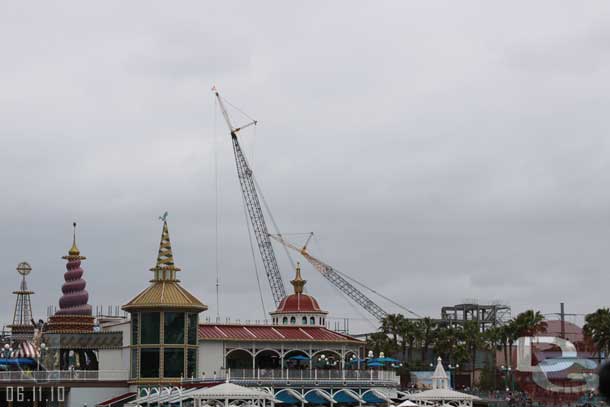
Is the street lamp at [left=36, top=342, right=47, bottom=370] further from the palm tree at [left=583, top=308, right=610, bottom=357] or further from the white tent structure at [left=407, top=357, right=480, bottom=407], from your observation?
the palm tree at [left=583, top=308, right=610, bottom=357]

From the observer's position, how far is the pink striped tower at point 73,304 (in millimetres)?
82250

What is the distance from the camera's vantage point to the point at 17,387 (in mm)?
73000

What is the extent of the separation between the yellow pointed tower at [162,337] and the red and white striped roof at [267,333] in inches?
107

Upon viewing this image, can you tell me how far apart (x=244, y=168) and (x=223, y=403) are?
3510 inches

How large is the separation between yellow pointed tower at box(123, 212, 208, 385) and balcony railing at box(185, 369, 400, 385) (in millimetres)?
2246

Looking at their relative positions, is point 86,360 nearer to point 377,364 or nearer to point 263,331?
point 263,331

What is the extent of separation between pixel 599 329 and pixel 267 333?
36810 millimetres

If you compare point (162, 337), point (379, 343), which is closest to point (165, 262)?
point (162, 337)

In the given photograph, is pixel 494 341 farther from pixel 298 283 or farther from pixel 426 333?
pixel 298 283

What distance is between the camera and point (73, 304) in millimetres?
84375

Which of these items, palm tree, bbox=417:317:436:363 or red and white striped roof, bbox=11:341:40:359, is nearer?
red and white striped roof, bbox=11:341:40:359

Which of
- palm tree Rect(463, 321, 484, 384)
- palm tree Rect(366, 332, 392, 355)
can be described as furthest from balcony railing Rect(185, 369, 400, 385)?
palm tree Rect(463, 321, 484, 384)

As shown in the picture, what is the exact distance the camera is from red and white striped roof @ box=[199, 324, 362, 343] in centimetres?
7850

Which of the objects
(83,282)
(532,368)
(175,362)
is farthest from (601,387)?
(532,368)
